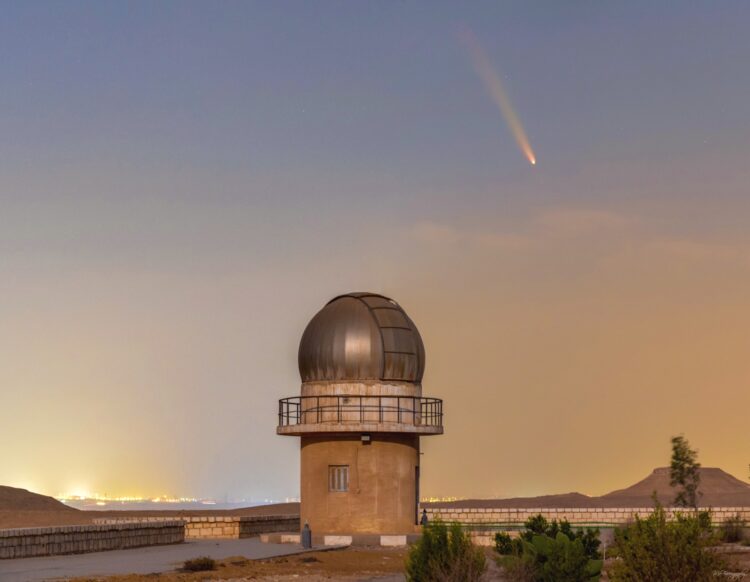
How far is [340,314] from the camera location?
3781 centimetres

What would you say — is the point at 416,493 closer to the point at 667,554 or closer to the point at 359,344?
the point at 359,344

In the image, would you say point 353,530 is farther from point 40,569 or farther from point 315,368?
point 40,569

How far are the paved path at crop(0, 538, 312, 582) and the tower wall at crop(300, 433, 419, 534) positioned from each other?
1961 mm

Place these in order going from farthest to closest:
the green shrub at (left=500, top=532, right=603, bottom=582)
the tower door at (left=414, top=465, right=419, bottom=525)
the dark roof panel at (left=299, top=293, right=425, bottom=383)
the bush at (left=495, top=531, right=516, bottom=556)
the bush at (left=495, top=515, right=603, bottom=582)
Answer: the tower door at (left=414, top=465, right=419, bottom=525) → the dark roof panel at (left=299, top=293, right=425, bottom=383) → the bush at (left=495, top=531, right=516, bottom=556) → the green shrub at (left=500, top=532, right=603, bottom=582) → the bush at (left=495, top=515, right=603, bottom=582)

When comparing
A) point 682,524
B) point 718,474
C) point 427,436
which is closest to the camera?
point 682,524

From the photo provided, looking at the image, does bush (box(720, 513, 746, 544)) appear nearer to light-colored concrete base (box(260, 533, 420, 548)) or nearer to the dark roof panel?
light-colored concrete base (box(260, 533, 420, 548))

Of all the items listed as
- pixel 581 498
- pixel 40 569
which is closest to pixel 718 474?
pixel 581 498

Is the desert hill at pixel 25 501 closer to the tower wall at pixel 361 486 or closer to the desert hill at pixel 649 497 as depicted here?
the desert hill at pixel 649 497

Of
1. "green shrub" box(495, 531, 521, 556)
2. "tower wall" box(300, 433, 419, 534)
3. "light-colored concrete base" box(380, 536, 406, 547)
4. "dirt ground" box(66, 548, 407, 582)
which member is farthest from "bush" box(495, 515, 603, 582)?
"tower wall" box(300, 433, 419, 534)

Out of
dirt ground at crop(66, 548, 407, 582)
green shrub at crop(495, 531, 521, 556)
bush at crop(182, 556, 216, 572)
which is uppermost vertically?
green shrub at crop(495, 531, 521, 556)

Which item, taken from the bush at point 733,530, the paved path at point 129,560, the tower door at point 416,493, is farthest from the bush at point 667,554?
the bush at point 733,530

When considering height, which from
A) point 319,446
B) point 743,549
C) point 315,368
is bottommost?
point 743,549

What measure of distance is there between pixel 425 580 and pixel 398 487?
18543 mm

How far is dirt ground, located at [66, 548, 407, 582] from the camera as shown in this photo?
952 inches
